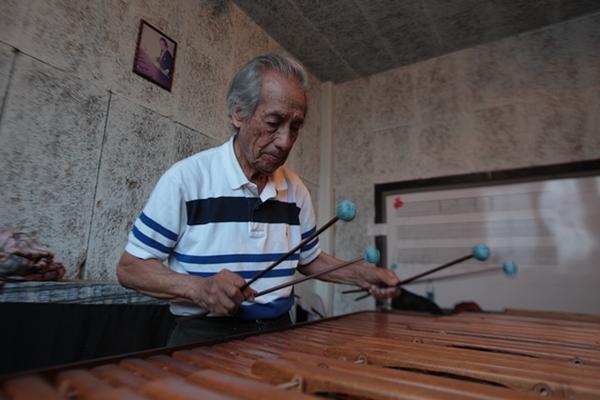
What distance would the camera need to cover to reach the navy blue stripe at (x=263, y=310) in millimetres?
1218

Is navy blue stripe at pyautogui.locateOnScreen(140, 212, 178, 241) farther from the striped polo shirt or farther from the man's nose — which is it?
the man's nose

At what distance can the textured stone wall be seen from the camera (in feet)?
8.86

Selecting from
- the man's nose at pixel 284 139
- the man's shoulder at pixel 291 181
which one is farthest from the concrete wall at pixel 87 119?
the man's nose at pixel 284 139

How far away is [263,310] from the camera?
49.1 inches

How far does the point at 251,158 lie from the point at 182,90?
48.8 inches

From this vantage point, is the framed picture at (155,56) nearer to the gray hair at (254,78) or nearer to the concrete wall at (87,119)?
the concrete wall at (87,119)

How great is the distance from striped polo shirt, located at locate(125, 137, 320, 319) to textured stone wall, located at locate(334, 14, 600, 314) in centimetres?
220

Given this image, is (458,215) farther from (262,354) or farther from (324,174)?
(262,354)

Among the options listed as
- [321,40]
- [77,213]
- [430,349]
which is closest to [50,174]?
[77,213]

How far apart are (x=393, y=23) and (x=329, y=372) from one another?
295 centimetres

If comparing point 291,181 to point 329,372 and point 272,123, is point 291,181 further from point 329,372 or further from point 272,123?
point 329,372

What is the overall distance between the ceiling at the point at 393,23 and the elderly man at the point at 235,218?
173 cm

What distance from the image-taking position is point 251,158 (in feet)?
4.40

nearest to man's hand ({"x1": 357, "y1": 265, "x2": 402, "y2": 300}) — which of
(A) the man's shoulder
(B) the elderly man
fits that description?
(B) the elderly man
